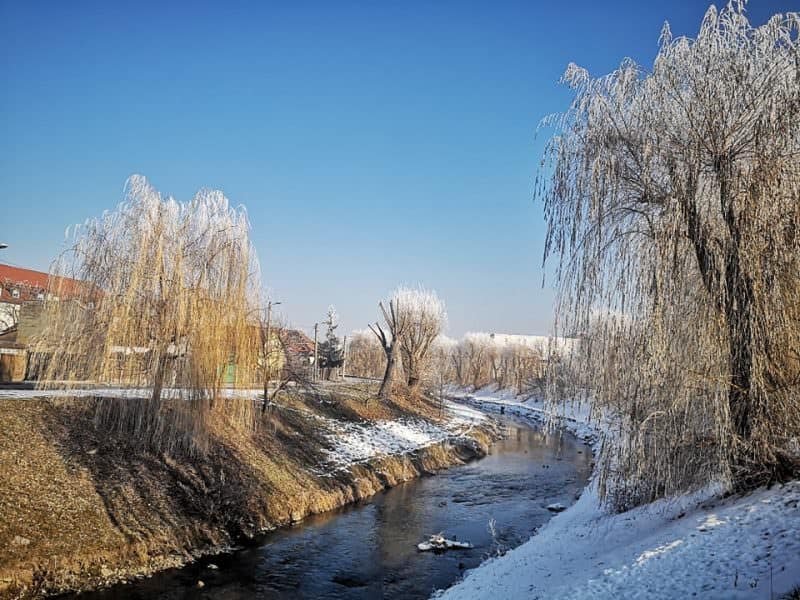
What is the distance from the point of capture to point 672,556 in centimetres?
693

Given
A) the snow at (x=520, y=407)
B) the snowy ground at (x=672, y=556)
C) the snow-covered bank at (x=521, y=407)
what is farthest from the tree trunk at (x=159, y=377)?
the snow-covered bank at (x=521, y=407)

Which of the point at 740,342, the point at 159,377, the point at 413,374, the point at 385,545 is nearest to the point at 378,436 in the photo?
the point at 385,545

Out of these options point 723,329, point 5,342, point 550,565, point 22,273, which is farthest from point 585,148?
point 22,273

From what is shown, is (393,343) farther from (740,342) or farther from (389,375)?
(740,342)

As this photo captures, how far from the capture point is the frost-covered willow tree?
23.2 feet

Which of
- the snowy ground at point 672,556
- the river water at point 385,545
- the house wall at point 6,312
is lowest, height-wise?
the river water at point 385,545

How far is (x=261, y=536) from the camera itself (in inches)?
539

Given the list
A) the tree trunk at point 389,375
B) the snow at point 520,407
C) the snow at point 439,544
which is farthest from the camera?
the snow at point 520,407

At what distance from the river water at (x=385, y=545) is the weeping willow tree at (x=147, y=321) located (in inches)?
179

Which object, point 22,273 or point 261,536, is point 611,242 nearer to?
point 261,536

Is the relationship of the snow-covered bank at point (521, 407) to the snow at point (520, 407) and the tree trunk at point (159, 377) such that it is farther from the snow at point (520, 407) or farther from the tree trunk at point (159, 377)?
the tree trunk at point (159, 377)

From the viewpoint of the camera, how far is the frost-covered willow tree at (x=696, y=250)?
23.2ft

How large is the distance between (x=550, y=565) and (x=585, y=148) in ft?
22.9

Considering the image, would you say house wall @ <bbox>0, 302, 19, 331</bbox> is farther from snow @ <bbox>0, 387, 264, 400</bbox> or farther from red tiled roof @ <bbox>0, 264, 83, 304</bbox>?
snow @ <bbox>0, 387, 264, 400</bbox>
